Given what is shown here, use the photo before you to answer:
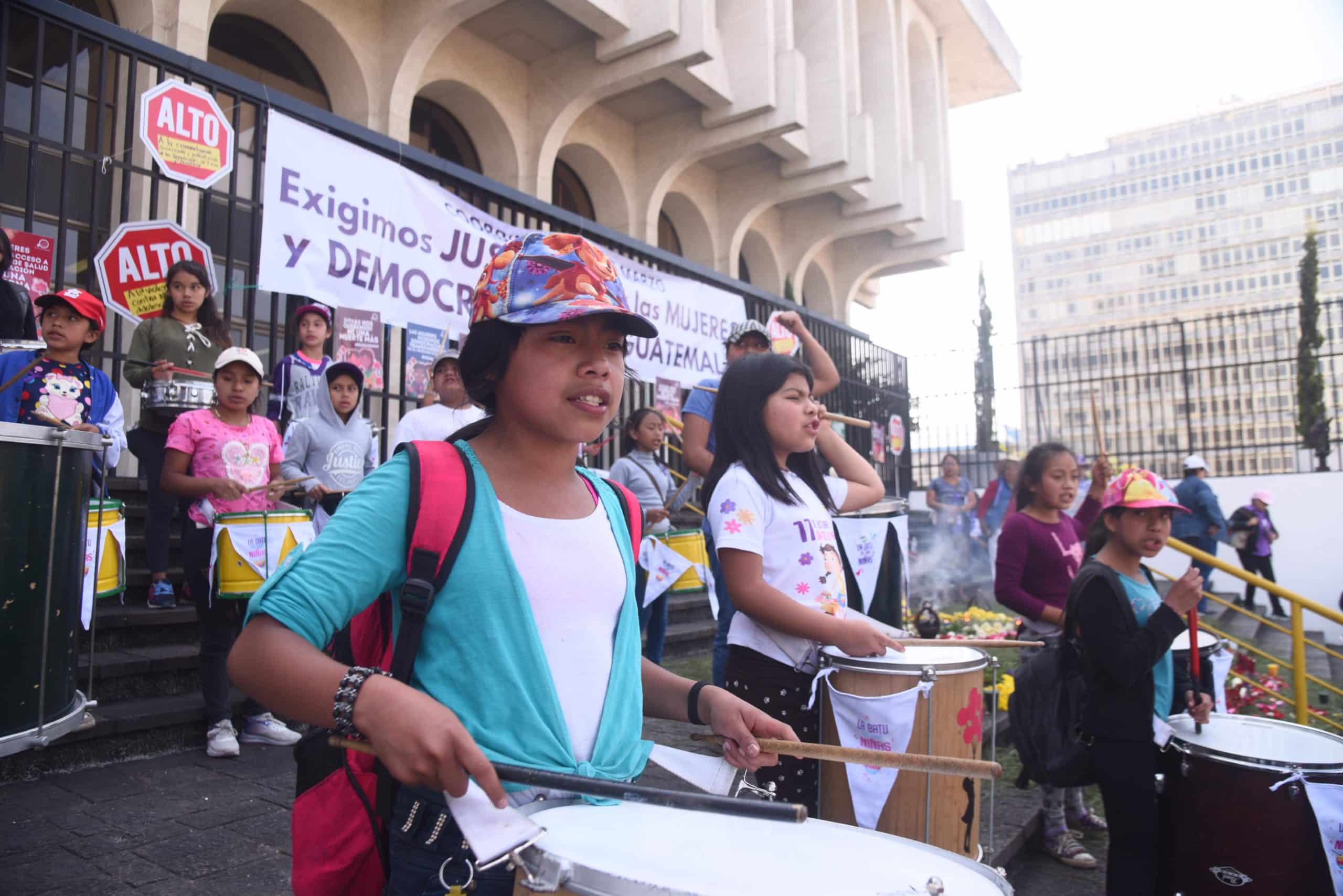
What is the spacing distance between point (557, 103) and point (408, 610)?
38.7 ft

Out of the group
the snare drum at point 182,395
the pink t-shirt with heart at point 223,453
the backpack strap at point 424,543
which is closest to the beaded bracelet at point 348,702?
the backpack strap at point 424,543

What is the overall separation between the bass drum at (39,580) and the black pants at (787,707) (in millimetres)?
2048

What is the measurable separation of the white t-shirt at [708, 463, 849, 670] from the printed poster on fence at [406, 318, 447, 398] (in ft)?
17.6

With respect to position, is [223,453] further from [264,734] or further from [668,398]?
[668,398]

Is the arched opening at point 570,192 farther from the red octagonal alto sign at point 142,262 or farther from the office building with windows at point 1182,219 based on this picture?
the office building with windows at point 1182,219

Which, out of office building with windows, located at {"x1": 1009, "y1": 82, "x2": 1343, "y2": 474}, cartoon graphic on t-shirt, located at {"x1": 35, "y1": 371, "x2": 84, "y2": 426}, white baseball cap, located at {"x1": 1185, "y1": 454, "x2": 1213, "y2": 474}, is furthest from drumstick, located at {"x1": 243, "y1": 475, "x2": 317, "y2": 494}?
office building with windows, located at {"x1": 1009, "y1": 82, "x2": 1343, "y2": 474}

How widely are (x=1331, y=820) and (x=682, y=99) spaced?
12.7m

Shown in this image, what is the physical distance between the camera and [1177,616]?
2.98 meters

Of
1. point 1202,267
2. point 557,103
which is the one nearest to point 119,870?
point 557,103

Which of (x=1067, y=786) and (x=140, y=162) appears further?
(x=140, y=162)

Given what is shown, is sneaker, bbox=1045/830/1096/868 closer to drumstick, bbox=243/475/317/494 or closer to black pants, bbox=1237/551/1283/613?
drumstick, bbox=243/475/317/494

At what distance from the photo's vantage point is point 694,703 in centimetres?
164

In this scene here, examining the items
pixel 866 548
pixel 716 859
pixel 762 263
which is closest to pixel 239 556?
pixel 866 548

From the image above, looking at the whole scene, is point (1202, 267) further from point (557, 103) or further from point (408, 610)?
point (408, 610)
